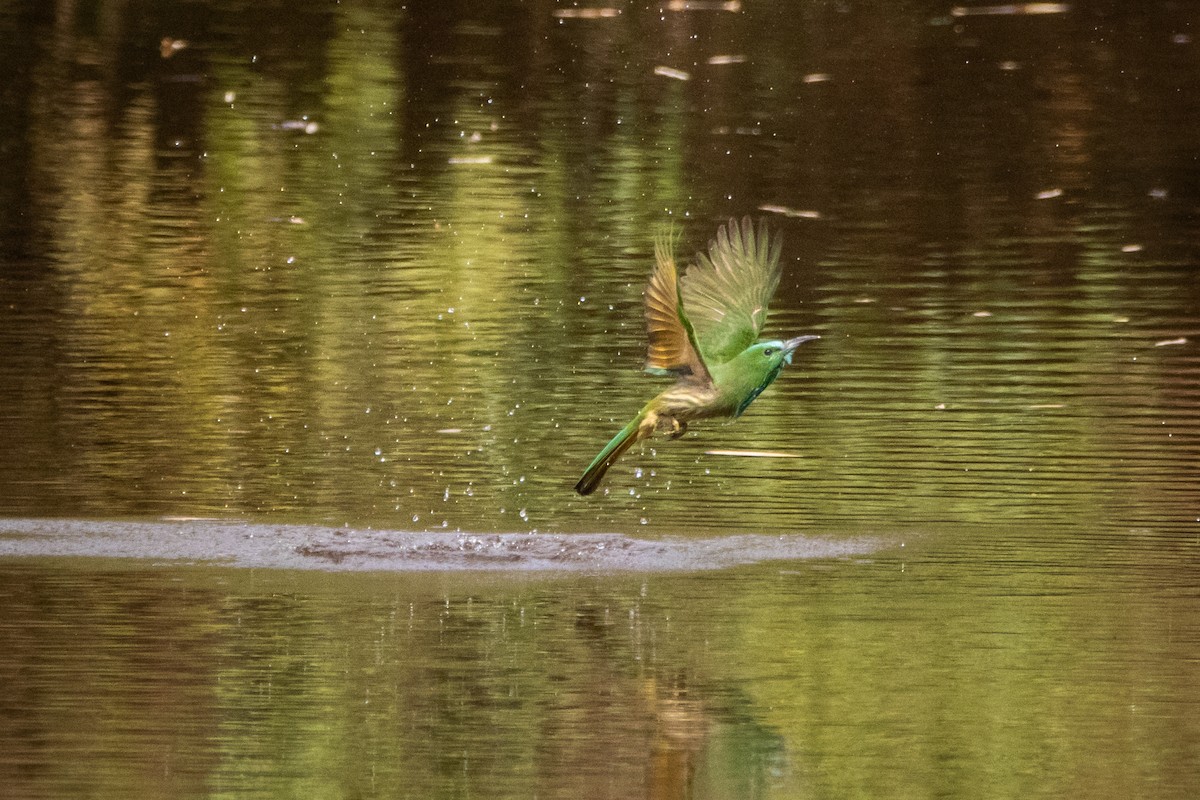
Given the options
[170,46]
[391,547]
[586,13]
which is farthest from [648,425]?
[586,13]

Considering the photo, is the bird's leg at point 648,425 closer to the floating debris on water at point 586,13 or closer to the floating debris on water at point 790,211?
the floating debris on water at point 790,211

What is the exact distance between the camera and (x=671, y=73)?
20969 millimetres

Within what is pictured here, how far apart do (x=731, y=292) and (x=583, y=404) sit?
350 centimetres

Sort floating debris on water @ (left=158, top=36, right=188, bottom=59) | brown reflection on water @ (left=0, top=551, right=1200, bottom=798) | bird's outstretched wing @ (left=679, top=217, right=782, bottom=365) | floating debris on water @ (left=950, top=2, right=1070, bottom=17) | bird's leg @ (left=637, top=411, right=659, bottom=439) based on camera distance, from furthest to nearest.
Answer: floating debris on water @ (left=950, top=2, right=1070, bottom=17) < floating debris on water @ (left=158, top=36, right=188, bottom=59) < bird's outstretched wing @ (left=679, top=217, right=782, bottom=365) < bird's leg @ (left=637, top=411, right=659, bottom=439) < brown reflection on water @ (left=0, top=551, right=1200, bottom=798)

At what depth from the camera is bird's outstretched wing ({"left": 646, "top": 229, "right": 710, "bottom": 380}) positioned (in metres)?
8.09

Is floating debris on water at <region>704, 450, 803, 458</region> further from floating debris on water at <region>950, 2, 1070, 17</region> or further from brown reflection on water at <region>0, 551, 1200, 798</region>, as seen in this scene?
floating debris on water at <region>950, 2, 1070, 17</region>

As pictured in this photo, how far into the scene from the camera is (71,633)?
8367mm

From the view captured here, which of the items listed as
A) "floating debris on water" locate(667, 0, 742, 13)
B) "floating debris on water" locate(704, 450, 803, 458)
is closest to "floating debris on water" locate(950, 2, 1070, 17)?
"floating debris on water" locate(667, 0, 742, 13)

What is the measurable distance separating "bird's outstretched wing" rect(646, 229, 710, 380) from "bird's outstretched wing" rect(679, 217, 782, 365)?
24 centimetres

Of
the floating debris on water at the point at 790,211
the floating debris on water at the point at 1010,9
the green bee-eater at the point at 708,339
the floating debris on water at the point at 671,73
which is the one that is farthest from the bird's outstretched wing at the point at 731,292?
the floating debris on water at the point at 1010,9

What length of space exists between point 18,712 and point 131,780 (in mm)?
809

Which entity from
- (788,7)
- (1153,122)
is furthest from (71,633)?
(788,7)

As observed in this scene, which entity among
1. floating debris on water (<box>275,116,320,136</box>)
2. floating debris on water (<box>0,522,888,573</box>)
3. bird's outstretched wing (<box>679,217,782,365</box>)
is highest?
floating debris on water (<box>275,116,320,136</box>)

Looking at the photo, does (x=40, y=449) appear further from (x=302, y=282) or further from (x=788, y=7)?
(x=788, y=7)
